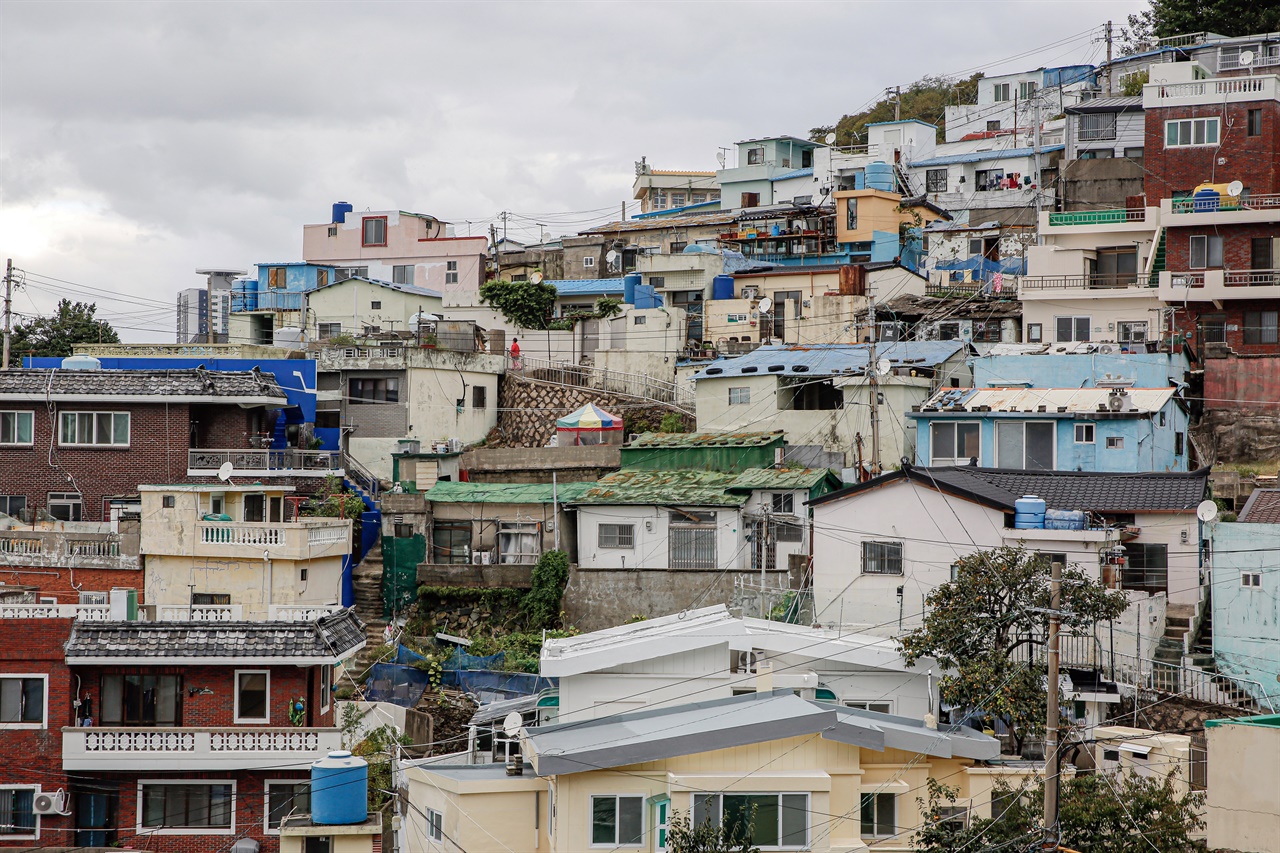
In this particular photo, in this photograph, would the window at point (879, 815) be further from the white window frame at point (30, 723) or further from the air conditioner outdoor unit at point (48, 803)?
the white window frame at point (30, 723)

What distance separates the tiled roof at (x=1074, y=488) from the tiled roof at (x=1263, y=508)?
1.07 meters

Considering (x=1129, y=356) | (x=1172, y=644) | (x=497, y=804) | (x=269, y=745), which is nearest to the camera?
(x=497, y=804)

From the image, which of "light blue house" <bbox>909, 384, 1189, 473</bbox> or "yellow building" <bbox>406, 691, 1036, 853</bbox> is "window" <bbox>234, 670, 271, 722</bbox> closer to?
"yellow building" <bbox>406, 691, 1036, 853</bbox>

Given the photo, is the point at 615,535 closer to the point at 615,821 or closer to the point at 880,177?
the point at 615,821

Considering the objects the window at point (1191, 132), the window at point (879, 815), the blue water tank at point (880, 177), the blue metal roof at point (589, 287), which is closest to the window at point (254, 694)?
the window at point (879, 815)

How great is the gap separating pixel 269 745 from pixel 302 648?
1.93 meters

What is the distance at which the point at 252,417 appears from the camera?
43.8m

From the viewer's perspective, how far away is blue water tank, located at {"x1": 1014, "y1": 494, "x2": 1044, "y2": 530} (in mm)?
32156

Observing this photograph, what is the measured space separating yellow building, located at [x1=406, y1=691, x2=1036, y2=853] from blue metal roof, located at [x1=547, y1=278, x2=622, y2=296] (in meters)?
34.5

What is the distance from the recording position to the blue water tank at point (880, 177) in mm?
66188

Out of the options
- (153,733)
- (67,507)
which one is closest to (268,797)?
(153,733)

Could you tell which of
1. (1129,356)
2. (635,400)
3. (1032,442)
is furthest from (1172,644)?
(635,400)

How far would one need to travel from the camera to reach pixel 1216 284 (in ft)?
152

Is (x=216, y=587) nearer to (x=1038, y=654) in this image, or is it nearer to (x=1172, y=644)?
(x=1038, y=654)
